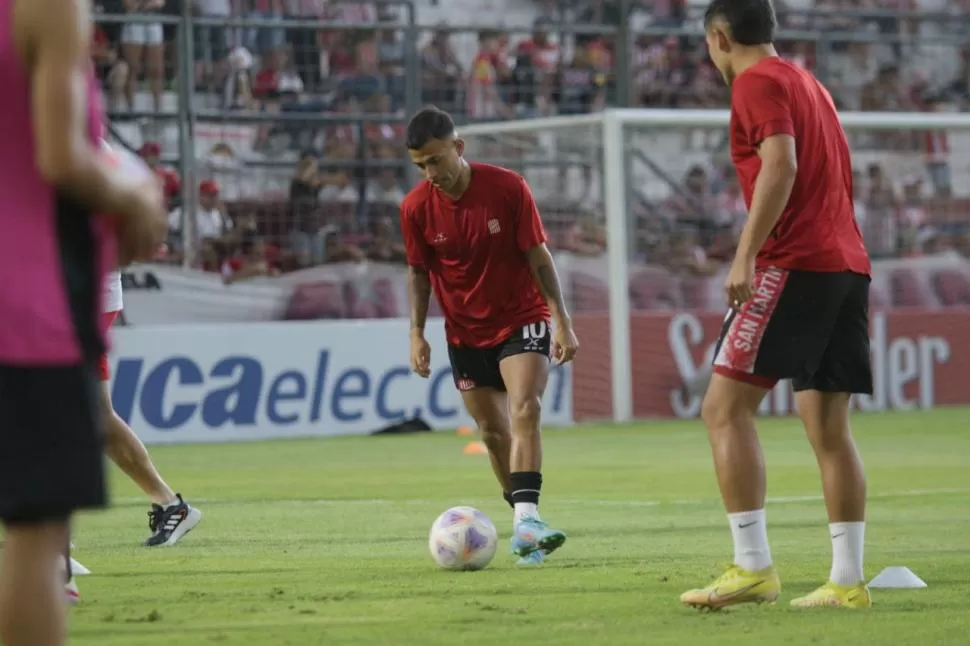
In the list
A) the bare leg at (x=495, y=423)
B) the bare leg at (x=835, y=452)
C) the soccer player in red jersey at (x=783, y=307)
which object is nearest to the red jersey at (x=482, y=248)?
the bare leg at (x=495, y=423)

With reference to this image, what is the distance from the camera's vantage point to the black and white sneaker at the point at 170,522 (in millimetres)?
9570

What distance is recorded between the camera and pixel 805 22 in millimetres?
26812

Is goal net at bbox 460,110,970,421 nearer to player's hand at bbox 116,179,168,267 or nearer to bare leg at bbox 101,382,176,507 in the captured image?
bare leg at bbox 101,382,176,507

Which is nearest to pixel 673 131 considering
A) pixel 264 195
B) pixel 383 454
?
pixel 264 195

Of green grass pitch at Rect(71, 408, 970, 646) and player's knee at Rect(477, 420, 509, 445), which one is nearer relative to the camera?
green grass pitch at Rect(71, 408, 970, 646)

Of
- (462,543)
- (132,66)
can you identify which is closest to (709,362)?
(132,66)

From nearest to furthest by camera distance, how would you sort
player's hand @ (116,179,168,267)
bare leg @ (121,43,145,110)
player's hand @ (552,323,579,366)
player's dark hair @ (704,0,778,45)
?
player's hand @ (116,179,168,267) < player's dark hair @ (704,0,778,45) < player's hand @ (552,323,579,366) < bare leg @ (121,43,145,110)

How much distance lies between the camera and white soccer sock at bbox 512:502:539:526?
338 inches

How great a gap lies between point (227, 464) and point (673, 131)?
325 inches

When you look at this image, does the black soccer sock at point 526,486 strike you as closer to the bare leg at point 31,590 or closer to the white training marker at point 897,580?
the white training marker at point 897,580

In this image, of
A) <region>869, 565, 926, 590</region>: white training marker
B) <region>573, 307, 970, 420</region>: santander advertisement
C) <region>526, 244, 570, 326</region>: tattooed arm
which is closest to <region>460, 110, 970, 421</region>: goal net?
<region>573, 307, 970, 420</region>: santander advertisement

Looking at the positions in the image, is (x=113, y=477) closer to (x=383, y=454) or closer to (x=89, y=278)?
(x=383, y=454)

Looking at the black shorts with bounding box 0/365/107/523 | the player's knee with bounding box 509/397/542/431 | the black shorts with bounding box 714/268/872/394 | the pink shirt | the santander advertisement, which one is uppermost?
the pink shirt

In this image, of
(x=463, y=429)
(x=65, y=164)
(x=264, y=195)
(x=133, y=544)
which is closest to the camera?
(x=65, y=164)
